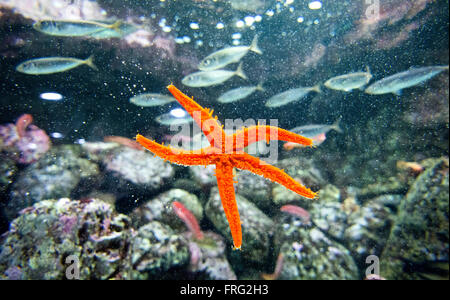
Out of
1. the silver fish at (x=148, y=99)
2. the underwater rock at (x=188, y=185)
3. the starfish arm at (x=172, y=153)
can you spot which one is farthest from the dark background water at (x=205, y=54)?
the starfish arm at (x=172, y=153)

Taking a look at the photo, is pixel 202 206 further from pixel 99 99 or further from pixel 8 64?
pixel 8 64

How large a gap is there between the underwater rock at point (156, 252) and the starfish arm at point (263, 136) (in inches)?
77.1

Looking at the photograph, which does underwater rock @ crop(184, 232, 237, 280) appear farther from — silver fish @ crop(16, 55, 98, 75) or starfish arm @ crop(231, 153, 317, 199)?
silver fish @ crop(16, 55, 98, 75)

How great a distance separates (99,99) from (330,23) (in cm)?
738

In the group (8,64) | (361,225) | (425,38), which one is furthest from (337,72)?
(8,64)

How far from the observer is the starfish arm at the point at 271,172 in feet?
6.79

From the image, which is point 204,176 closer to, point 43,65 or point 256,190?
point 256,190

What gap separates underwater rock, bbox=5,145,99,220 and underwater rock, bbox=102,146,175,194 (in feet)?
1.21

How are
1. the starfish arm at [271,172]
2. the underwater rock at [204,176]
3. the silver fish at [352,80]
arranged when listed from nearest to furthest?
the starfish arm at [271,172]
the silver fish at [352,80]
the underwater rock at [204,176]

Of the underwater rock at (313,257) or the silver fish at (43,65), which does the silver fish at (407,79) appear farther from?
the silver fish at (43,65)

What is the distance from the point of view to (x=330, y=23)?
5.70 meters

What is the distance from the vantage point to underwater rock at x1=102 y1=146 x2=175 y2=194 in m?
4.12

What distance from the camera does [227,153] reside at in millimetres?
2326
